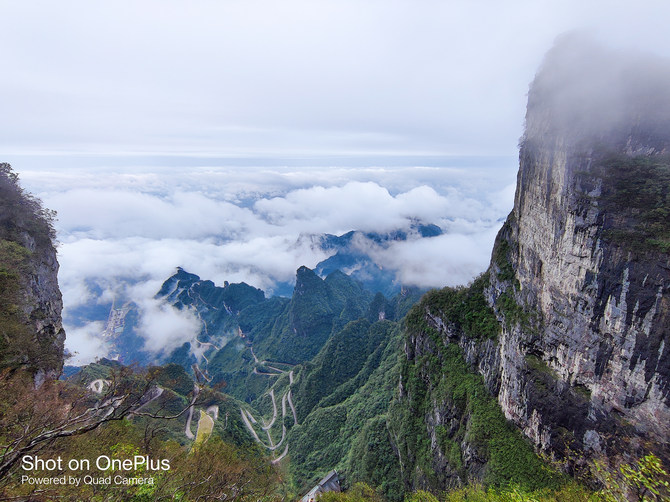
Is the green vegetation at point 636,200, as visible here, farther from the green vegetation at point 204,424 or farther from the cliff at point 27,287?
the green vegetation at point 204,424

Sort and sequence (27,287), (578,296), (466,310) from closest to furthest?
(578,296)
(27,287)
(466,310)

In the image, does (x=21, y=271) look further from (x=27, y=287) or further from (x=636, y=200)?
(x=636, y=200)

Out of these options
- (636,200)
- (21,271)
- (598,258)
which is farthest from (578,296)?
(21,271)

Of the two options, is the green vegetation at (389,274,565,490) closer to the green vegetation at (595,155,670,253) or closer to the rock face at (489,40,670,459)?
the rock face at (489,40,670,459)

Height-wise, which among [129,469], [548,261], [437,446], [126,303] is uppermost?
[548,261]

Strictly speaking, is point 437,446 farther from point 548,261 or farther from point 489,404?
point 548,261

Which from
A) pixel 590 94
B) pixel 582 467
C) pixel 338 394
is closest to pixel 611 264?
pixel 590 94
